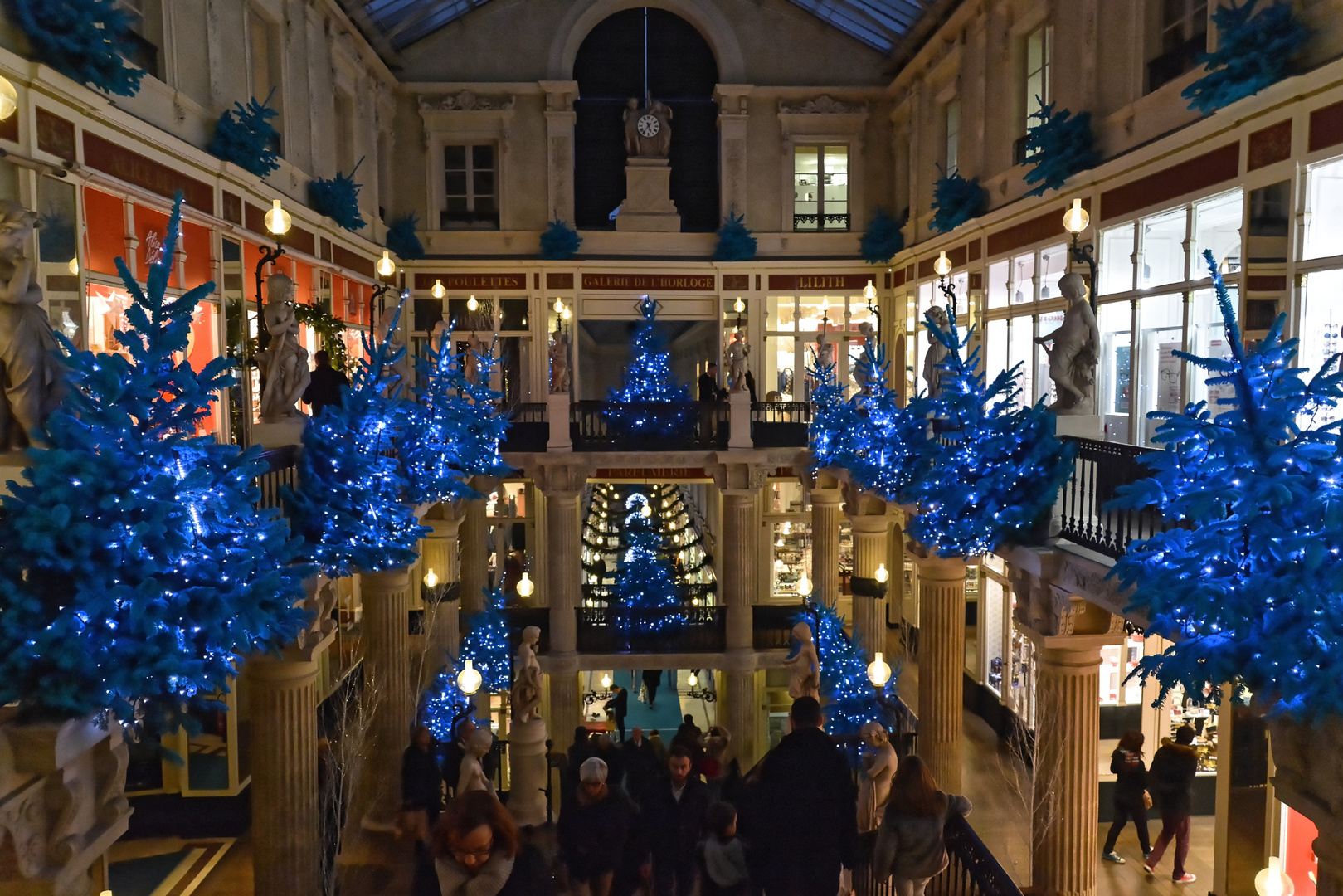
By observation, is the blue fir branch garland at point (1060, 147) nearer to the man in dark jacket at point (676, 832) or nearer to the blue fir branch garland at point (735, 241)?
the blue fir branch garland at point (735, 241)

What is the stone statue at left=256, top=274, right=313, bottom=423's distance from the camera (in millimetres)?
7512

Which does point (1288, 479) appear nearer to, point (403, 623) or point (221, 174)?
point (403, 623)

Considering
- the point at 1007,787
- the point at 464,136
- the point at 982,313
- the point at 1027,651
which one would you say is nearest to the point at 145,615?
the point at 1007,787

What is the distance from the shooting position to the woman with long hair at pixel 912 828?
5141 millimetres

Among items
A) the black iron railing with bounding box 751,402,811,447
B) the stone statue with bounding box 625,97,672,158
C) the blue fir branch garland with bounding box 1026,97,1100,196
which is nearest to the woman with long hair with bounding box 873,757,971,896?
the blue fir branch garland with bounding box 1026,97,1100,196

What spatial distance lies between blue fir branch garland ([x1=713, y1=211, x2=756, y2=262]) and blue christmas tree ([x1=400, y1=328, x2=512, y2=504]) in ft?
28.4

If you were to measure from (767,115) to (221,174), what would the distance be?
13349 mm

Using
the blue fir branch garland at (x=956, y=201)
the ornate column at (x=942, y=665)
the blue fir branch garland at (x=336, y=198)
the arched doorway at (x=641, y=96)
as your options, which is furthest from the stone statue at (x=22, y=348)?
the arched doorway at (x=641, y=96)

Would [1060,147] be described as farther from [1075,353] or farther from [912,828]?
[912,828]

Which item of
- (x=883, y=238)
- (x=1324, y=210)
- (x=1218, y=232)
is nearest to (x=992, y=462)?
(x=1324, y=210)

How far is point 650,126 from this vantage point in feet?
70.2

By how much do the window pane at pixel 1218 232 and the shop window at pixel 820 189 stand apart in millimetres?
12098

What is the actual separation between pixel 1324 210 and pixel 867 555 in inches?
362

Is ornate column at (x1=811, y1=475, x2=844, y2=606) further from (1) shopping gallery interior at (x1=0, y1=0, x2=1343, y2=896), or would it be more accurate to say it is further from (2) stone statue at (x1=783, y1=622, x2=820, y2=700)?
(2) stone statue at (x1=783, y1=622, x2=820, y2=700)
